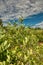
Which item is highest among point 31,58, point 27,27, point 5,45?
point 5,45

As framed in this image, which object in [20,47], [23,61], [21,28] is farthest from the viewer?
[21,28]

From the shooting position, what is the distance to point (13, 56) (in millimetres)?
4496

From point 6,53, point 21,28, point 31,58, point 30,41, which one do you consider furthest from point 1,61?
point 21,28

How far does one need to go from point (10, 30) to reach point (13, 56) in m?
2.56

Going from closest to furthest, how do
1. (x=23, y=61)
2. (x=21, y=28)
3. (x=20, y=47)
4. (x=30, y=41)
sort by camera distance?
(x=23, y=61)
(x=20, y=47)
(x=30, y=41)
(x=21, y=28)

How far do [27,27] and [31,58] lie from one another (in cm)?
272

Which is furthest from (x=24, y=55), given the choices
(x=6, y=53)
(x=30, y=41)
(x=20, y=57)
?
(x=30, y=41)

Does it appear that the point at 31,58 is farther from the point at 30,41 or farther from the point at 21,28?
the point at 21,28

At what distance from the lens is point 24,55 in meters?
4.44

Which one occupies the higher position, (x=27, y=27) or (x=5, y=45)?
(x=5, y=45)

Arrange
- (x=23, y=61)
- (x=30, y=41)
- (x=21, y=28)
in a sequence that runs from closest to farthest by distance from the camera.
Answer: (x=23, y=61)
(x=30, y=41)
(x=21, y=28)

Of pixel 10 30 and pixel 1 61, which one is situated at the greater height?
pixel 1 61

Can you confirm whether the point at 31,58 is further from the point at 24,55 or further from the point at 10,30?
the point at 10,30

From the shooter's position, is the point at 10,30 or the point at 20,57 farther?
the point at 10,30
